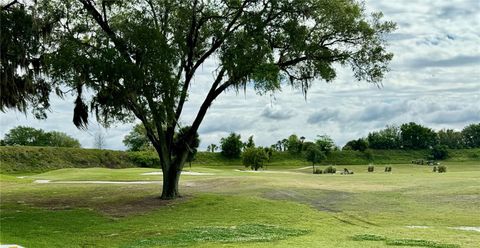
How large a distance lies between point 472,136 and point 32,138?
9992 cm

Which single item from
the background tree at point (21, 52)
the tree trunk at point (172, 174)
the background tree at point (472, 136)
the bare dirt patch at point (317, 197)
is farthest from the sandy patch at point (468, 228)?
the background tree at point (472, 136)

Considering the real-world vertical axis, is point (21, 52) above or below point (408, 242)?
above

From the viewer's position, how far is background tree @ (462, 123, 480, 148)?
123 m

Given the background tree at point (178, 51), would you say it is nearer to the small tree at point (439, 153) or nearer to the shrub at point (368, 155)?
the shrub at point (368, 155)

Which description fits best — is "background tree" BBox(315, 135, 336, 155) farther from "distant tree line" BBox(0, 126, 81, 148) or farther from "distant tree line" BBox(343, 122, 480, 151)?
"distant tree line" BBox(0, 126, 81, 148)

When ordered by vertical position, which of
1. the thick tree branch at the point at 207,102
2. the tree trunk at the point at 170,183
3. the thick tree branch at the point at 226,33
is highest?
the thick tree branch at the point at 226,33

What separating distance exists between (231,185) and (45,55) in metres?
13.7

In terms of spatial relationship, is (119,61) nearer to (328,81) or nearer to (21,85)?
(21,85)

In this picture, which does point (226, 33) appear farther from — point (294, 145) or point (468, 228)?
point (294, 145)

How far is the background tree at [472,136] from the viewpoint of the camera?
404 feet

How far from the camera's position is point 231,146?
305 feet

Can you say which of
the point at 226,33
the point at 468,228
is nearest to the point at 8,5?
the point at 226,33

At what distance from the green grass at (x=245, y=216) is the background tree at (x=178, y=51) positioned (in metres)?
3.62

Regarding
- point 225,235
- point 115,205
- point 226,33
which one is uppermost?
point 226,33
